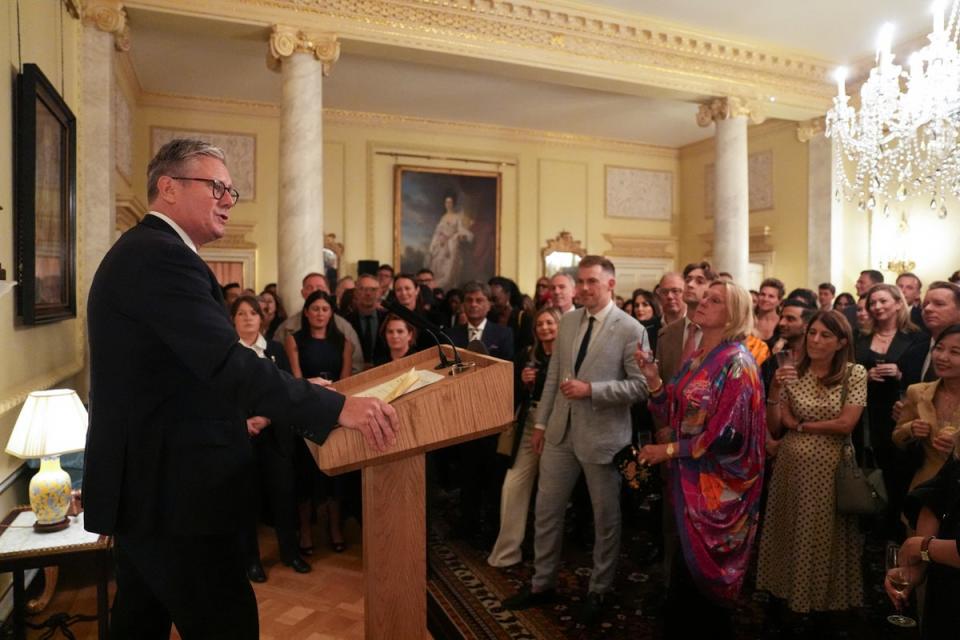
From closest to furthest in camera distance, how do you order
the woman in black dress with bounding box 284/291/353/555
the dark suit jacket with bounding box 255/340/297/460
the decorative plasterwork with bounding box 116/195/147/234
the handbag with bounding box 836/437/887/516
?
1. the handbag with bounding box 836/437/887/516
2. the dark suit jacket with bounding box 255/340/297/460
3. the woman in black dress with bounding box 284/291/353/555
4. the decorative plasterwork with bounding box 116/195/147/234

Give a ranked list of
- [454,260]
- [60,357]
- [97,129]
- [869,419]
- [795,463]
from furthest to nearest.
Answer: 1. [454,260]
2. [97,129]
3. [60,357]
4. [869,419]
5. [795,463]

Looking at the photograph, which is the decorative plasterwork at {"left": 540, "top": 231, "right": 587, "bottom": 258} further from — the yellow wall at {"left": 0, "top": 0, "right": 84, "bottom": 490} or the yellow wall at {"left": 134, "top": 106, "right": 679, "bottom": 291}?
the yellow wall at {"left": 0, "top": 0, "right": 84, "bottom": 490}

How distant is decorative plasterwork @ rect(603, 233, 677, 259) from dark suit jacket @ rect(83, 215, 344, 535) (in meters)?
11.4

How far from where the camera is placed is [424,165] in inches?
444

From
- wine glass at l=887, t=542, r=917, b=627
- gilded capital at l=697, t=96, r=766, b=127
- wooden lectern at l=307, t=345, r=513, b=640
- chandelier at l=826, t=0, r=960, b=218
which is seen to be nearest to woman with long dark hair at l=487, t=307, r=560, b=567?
wine glass at l=887, t=542, r=917, b=627

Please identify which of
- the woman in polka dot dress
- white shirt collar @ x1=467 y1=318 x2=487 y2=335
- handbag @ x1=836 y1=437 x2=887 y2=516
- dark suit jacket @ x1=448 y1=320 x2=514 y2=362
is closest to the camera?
handbag @ x1=836 y1=437 x2=887 y2=516

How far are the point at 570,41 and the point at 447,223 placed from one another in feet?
14.6

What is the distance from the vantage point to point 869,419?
418cm

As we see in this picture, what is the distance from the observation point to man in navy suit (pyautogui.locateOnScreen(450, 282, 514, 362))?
4.63 metres

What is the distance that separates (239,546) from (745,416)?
1.88 metres

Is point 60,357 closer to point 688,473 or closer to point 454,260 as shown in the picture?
point 688,473

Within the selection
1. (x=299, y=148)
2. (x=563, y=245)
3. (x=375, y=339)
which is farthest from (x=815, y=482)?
(x=563, y=245)

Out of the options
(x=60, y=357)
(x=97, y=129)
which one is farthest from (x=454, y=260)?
(x=60, y=357)

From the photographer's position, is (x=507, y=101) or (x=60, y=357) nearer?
(x=60, y=357)
